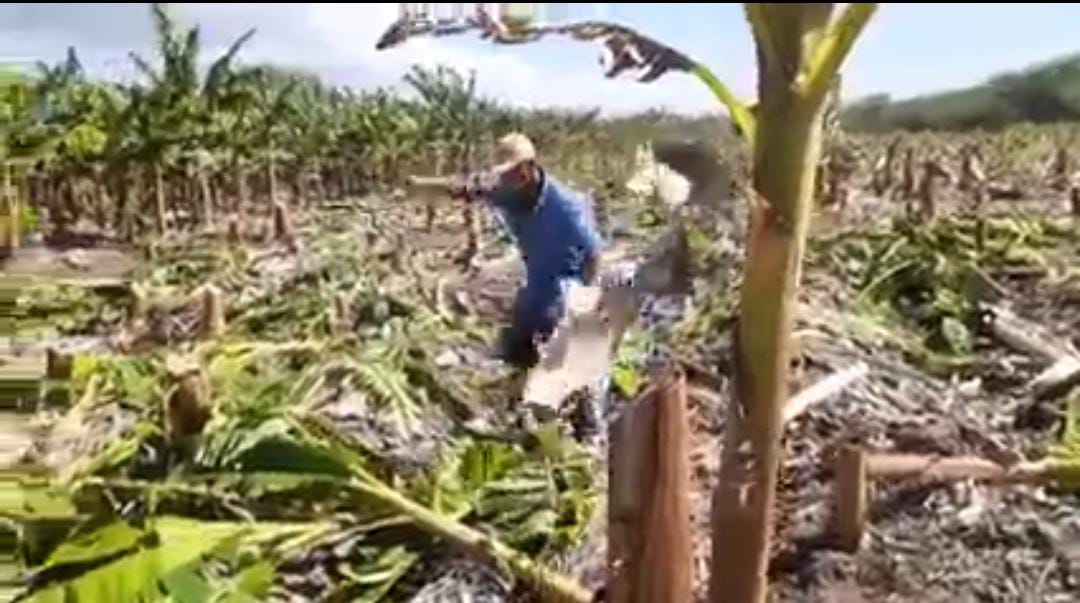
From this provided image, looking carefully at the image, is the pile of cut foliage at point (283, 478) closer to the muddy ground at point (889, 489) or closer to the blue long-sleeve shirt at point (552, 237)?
the muddy ground at point (889, 489)

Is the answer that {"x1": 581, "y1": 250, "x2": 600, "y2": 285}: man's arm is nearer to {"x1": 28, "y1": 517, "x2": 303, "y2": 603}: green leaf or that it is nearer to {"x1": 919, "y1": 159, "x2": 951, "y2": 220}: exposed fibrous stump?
{"x1": 28, "y1": 517, "x2": 303, "y2": 603}: green leaf

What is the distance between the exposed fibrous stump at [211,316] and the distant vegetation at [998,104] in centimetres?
145

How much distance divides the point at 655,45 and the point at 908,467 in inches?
37.0

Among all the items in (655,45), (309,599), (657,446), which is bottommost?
(309,599)

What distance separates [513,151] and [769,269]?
0.56 m

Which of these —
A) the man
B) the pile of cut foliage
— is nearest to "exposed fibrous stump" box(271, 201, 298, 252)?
the pile of cut foliage

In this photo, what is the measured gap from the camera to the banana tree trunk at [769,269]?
0.58m

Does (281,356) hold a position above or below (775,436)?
below

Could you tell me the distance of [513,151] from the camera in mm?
1141

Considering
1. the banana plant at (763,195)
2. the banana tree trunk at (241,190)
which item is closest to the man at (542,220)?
the banana plant at (763,195)

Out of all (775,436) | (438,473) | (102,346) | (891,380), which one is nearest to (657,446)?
(775,436)

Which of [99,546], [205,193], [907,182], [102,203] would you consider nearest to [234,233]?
[205,193]

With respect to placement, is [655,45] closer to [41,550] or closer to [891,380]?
[41,550]

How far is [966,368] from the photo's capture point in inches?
91.2
